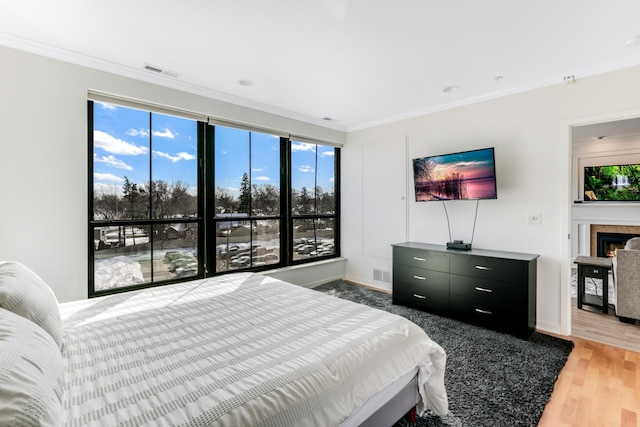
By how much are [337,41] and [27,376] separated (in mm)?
2539

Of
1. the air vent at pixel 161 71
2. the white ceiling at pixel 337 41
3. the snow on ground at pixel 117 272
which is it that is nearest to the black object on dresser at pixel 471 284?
the white ceiling at pixel 337 41

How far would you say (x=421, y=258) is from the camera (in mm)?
3605

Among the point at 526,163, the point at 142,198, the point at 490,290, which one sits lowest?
the point at 490,290

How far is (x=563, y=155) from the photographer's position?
9.88ft

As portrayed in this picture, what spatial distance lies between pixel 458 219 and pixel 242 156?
280 centimetres

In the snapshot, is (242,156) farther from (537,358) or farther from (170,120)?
(537,358)

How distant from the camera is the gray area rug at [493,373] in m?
1.85

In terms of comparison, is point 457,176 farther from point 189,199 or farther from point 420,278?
point 189,199

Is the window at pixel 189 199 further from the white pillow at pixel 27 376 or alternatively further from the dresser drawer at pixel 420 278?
the white pillow at pixel 27 376

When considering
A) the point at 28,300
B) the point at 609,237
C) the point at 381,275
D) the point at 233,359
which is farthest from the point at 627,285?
the point at 28,300

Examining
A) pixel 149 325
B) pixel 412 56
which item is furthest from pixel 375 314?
pixel 412 56

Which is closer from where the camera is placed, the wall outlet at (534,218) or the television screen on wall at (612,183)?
the wall outlet at (534,218)

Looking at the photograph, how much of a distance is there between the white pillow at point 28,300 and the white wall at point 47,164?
1.18 metres

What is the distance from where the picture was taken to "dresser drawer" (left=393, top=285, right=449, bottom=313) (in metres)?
3.43
